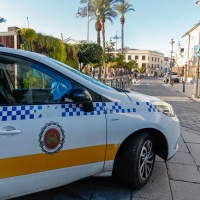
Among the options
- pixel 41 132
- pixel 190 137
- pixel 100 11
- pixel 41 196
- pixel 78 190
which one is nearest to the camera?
pixel 41 132

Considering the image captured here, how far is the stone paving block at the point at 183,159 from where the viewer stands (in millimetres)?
4201

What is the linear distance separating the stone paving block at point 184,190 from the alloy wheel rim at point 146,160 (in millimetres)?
399

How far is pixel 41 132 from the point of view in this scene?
7.47ft

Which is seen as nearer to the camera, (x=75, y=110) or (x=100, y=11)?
(x=75, y=110)

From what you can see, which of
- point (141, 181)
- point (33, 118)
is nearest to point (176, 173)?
point (141, 181)

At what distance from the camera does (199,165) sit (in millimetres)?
4082

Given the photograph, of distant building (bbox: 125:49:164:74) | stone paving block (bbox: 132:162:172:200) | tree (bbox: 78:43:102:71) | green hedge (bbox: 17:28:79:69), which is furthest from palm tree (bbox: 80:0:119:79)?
distant building (bbox: 125:49:164:74)

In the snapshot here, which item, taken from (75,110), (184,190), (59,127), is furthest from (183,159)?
(59,127)

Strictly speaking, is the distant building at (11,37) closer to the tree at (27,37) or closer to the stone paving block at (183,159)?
the tree at (27,37)

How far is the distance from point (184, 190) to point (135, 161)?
85 centimetres

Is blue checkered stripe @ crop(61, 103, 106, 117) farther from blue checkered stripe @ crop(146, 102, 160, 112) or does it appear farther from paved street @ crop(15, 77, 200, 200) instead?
paved street @ crop(15, 77, 200, 200)

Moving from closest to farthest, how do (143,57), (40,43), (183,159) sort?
(183,159)
(40,43)
(143,57)

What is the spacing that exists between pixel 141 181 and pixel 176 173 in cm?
89

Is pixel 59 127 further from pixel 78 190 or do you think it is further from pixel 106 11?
pixel 106 11
